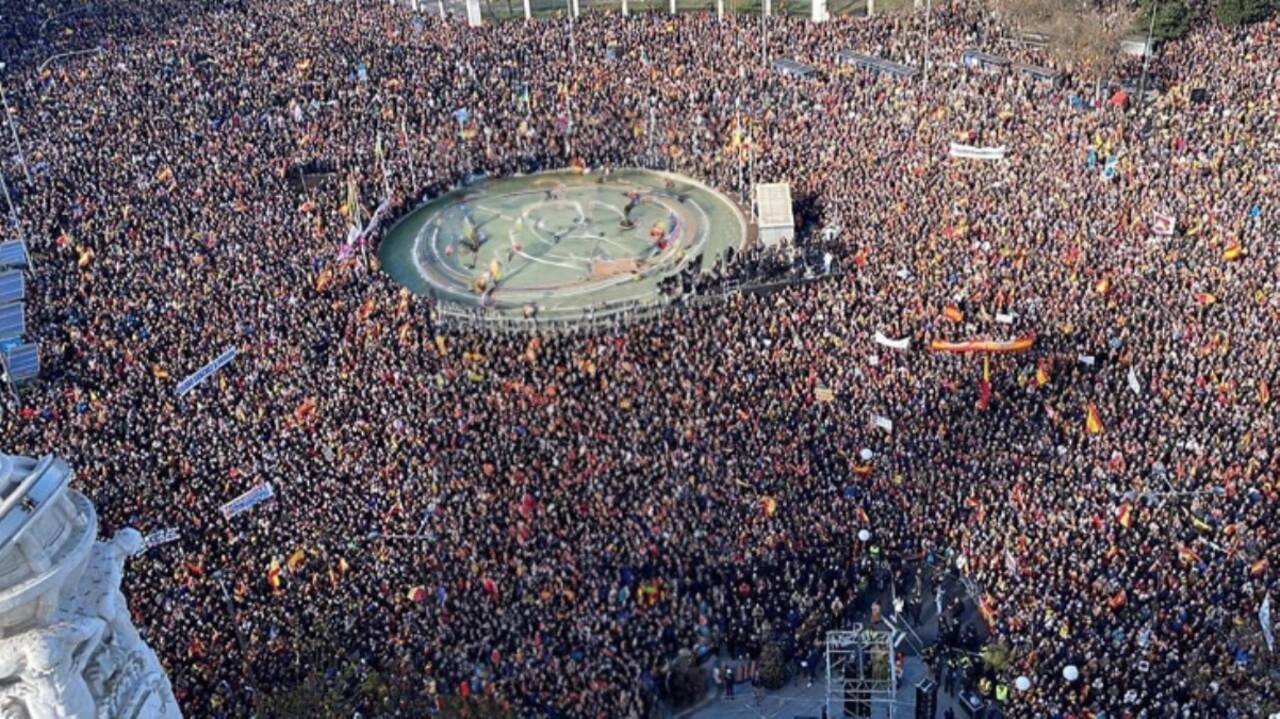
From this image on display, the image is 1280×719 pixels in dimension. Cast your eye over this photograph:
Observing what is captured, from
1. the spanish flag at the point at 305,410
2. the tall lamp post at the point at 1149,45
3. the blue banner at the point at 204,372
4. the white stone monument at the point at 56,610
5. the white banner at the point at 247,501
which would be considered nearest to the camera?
the white stone monument at the point at 56,610

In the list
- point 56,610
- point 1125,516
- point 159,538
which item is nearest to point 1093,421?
point 1125,516

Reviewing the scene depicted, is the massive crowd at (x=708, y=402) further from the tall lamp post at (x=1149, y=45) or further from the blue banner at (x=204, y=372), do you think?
the tall lamp post at (x=1149, y=45)

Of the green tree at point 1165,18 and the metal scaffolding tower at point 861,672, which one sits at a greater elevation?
the green tree at point 1165,18

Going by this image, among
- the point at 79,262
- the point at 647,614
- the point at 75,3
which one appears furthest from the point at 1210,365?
the point at 75,3

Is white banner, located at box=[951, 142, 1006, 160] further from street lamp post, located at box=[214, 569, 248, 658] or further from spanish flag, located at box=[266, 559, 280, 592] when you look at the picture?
street lamp post, located at box=[214, 569, 248, 658]

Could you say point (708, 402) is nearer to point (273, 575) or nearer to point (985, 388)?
point (985, 388)

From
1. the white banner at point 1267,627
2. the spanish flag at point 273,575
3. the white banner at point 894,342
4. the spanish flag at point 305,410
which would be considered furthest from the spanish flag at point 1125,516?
the spanish flag at point 305,410
